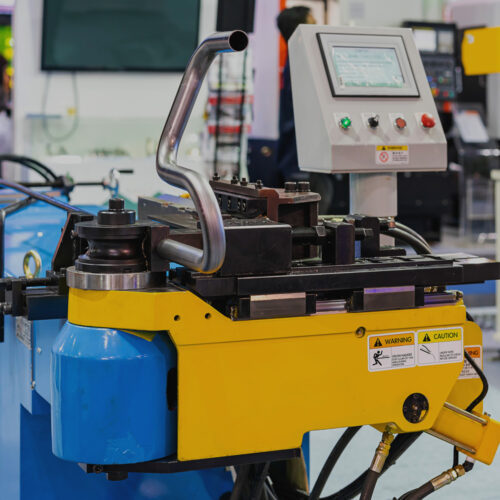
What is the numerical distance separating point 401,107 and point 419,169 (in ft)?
0.57

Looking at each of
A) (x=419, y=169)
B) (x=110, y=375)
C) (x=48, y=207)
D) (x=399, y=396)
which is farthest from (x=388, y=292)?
(x=48, y=207)

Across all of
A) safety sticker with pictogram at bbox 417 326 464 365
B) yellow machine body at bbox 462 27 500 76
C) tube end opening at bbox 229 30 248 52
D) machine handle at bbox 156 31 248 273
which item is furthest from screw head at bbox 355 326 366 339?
yellow machine body at bbox 462 27 500 76

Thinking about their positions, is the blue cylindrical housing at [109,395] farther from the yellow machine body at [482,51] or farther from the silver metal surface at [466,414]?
the yellow machine body at [482,51]

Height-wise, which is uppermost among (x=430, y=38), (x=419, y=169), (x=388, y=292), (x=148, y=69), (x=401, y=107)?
(x=430, y=38)

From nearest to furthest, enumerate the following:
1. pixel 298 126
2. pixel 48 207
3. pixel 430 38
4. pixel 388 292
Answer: pixel 388 292 → pixel 298 126 → pixel 48 207 → pixel 430 38

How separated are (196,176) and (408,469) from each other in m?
2.26

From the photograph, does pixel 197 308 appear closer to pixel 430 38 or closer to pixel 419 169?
pixel 419 169

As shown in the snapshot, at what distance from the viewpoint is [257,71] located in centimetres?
842

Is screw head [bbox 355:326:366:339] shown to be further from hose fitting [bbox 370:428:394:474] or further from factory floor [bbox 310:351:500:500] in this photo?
factory floor [bbox 310:351:500:500]

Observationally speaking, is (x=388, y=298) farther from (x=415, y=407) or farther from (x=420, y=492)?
(x=420, y=492)

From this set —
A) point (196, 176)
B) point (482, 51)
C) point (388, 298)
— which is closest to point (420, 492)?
point (388, 298)

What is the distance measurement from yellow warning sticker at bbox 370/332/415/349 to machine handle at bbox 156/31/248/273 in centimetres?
36

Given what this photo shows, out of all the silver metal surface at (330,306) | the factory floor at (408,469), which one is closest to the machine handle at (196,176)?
the silver metal surface at (330,306)

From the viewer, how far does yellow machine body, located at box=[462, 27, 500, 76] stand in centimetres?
335
